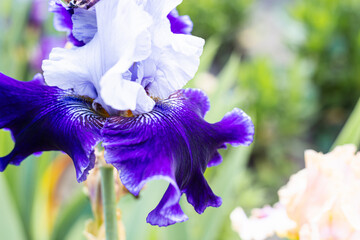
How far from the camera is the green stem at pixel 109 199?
→ 0.37 meters

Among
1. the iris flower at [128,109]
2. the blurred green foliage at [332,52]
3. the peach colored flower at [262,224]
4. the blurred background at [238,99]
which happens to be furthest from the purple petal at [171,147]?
the blurred green foliage at [332,52]

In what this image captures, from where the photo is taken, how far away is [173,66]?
36cm

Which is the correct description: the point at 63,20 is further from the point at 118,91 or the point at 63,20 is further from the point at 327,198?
the point at 327,198

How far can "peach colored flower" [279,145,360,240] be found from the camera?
1.31ft

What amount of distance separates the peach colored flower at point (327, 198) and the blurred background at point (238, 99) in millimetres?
299

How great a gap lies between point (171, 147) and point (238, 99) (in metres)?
0.68

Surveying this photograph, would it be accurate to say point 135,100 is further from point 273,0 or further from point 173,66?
point 273,0

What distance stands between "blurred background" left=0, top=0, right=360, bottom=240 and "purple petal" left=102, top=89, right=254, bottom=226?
341mm

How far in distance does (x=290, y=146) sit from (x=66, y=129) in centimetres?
193

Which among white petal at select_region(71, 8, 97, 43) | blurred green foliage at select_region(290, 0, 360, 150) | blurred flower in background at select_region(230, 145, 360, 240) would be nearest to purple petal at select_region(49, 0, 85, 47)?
white petal at select_region(71, 8, 97, 43)

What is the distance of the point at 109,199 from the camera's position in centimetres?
37

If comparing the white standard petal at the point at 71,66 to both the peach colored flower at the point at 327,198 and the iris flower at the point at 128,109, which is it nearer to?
the iris flower at the point at 128,109

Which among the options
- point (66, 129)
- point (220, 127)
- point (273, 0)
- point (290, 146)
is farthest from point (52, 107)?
point (273, 0)

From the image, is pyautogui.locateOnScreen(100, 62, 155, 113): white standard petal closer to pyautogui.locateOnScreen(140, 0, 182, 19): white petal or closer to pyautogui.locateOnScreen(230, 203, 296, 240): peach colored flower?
pyautogui.locateOnScreen(140, 0, 182, 19): white petal
